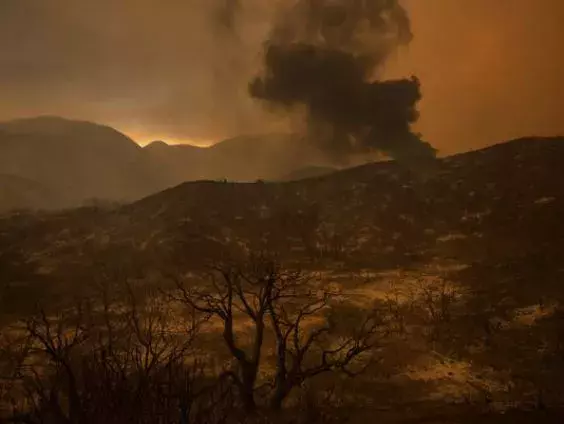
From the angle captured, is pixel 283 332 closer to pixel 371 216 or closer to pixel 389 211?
pixel 371 216

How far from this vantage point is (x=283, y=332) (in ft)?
76.7

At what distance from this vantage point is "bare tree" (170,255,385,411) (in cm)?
1306

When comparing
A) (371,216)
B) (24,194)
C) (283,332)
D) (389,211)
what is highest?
(24,194)

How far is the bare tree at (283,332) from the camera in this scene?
13.1m

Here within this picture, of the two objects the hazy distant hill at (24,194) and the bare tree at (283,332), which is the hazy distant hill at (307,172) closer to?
the hazy distant hill at (24,194)

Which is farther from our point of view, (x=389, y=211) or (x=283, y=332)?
(x=389, y=211)

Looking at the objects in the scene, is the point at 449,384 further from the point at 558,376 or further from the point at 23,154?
the point at 23,154

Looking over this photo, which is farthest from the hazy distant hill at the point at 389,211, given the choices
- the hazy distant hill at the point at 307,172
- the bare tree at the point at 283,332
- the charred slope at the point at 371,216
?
the hazy distant hill at the point at 307,172

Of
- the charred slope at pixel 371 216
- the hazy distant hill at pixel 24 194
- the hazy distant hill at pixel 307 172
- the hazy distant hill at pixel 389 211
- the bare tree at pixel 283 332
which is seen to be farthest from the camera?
the hazy distant hill at pixel 307 172

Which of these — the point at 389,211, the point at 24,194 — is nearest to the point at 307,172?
the point at 24,194

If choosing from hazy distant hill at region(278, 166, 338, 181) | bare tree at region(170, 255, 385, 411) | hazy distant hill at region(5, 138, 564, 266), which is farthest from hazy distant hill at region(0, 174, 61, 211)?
bare tree at region(170, 255, 385, 411)

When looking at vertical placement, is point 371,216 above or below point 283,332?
above

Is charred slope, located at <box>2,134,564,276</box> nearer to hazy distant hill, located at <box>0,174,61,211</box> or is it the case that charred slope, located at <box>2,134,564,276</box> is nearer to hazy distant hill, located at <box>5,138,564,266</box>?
hazy distant hill, located at <box>5,138,564,266</box>

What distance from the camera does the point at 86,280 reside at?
37.4m
